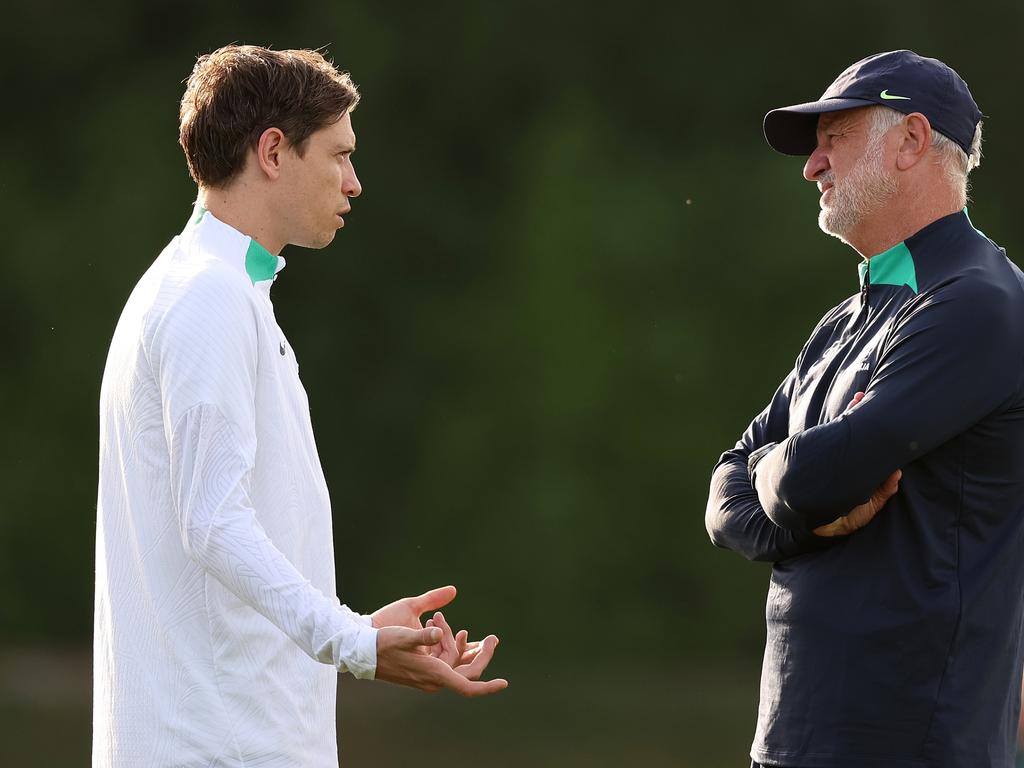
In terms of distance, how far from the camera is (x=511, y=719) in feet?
26.1

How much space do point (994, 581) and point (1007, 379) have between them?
316mm

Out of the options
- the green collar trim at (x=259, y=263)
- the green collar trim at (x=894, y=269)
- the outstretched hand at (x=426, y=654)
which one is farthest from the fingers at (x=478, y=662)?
the green collar trim at (x=894, y=269)

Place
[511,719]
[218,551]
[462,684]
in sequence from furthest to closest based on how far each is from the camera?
[511,719], [462,684], [218,551]

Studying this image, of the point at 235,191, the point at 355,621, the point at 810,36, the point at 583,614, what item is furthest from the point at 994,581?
the point at 810,36

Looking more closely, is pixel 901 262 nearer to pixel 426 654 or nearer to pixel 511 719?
pixel 426 654

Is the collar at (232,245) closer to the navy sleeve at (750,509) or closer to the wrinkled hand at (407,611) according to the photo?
the wrinkled hand at (407,611)

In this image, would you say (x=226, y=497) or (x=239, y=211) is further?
(x=239, y=211)

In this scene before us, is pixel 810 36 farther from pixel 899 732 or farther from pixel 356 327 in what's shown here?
pixel 899 732

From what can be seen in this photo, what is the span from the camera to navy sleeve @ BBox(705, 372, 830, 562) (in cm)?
250

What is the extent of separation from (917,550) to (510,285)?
23.7ft

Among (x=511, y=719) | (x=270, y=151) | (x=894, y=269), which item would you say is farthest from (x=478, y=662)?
(x=511, y=719)

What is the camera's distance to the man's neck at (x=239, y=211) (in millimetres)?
2334

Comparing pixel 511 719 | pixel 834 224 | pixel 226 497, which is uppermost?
pixel 834 224

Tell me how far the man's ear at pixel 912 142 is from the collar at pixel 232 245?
1.11m
